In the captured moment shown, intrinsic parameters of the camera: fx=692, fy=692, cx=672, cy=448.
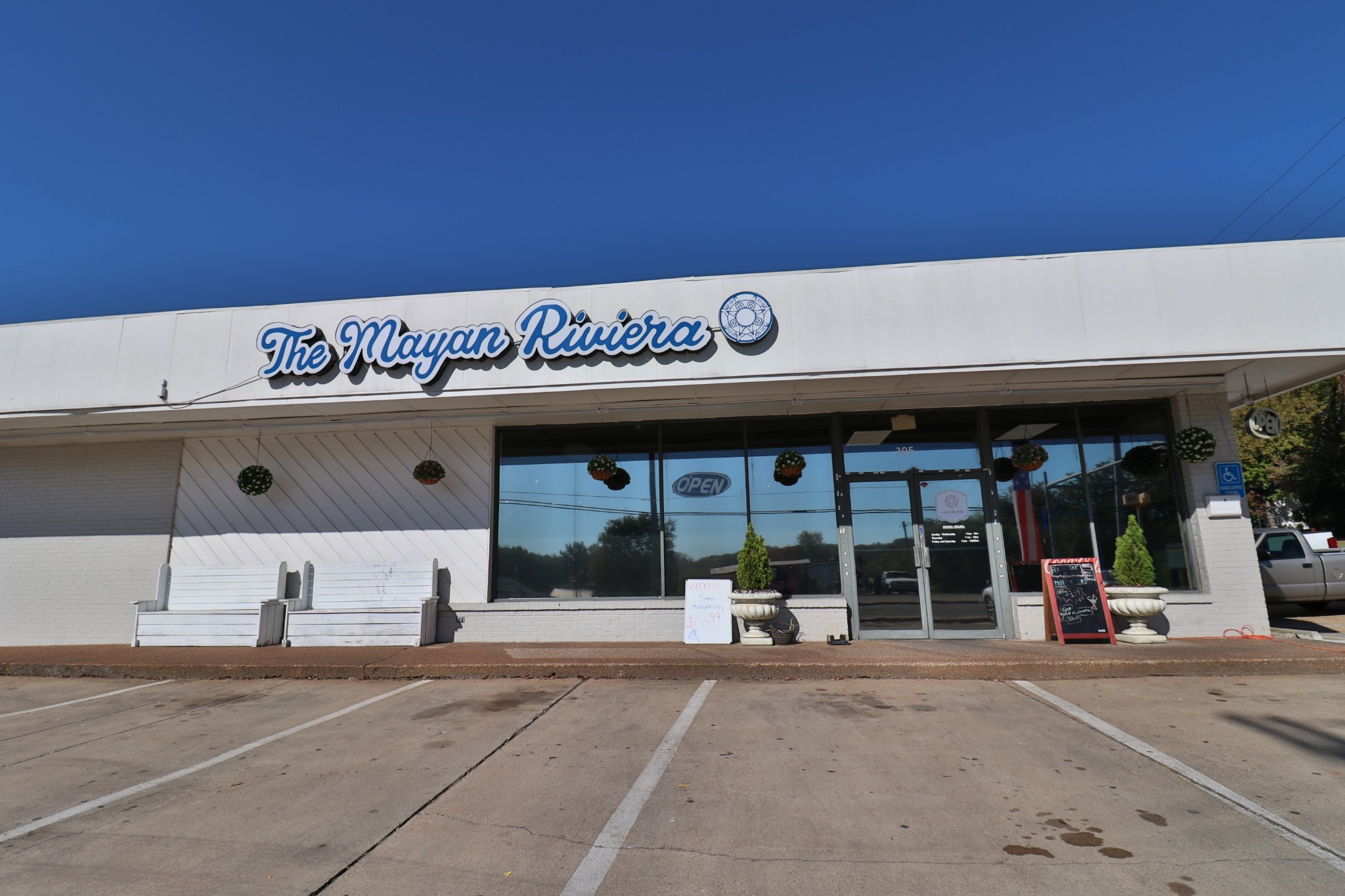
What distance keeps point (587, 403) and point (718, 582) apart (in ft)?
10.4

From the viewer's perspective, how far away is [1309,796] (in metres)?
4.18

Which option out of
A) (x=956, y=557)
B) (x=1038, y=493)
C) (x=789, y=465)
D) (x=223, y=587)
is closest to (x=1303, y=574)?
(x=1038, y=493)

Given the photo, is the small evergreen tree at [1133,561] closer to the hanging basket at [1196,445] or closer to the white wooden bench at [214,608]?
the hanging basket at [1196,445]

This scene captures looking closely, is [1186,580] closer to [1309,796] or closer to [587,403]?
[1309,796]

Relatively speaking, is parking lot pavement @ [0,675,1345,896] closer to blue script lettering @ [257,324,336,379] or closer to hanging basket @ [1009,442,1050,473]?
hanging basket @ [1009,442,1050,473]

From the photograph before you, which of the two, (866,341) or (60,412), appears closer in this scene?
(866,341)

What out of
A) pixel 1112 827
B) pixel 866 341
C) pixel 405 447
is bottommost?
pixel 1112 827

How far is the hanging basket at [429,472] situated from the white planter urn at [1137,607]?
30.8 feet

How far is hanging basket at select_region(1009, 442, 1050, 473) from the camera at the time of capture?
973 cm

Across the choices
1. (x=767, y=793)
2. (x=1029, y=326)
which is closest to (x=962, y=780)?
(x=767, y=793)

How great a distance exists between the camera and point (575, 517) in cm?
1048

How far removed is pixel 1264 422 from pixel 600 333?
901 cm

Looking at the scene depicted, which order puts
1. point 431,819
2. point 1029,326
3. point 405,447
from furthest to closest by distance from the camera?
point 405,447 → point 1029,326 → point 431,819

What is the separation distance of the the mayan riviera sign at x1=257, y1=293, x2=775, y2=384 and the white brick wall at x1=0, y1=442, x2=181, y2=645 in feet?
12.0
